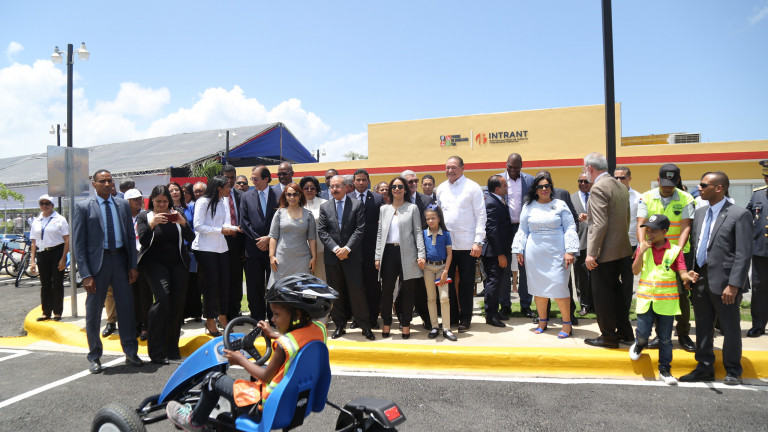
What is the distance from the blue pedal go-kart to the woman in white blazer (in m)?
3.12

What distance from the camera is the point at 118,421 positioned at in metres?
3.15

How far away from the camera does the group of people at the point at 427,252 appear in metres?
4.87

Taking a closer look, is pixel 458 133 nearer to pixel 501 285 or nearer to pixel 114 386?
pixel 501 285

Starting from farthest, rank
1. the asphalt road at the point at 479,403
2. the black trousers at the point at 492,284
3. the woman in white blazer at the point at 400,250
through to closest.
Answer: the black trousers at the point at 492,284
the woman in white blazer at the point at 400,250
the asphalt road at the point at 479,403

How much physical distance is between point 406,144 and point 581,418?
945 inches

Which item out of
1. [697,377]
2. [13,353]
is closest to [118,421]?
[13,353]

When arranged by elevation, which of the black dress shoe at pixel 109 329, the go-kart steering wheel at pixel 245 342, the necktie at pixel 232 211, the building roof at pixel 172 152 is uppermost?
the building roof at pixel 172 152

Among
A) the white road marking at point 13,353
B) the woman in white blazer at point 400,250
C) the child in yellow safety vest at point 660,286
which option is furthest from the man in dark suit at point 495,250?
the white road marking at point 13,353

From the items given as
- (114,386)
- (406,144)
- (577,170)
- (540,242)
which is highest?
(406,144)

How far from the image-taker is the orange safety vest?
2805 mm

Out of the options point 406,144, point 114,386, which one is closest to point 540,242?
point 114,386

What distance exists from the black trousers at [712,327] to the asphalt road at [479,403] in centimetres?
27

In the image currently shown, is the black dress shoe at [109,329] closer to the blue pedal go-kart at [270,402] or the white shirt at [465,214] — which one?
the blue pedal go-kart at [270,402]

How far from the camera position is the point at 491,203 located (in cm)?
680
